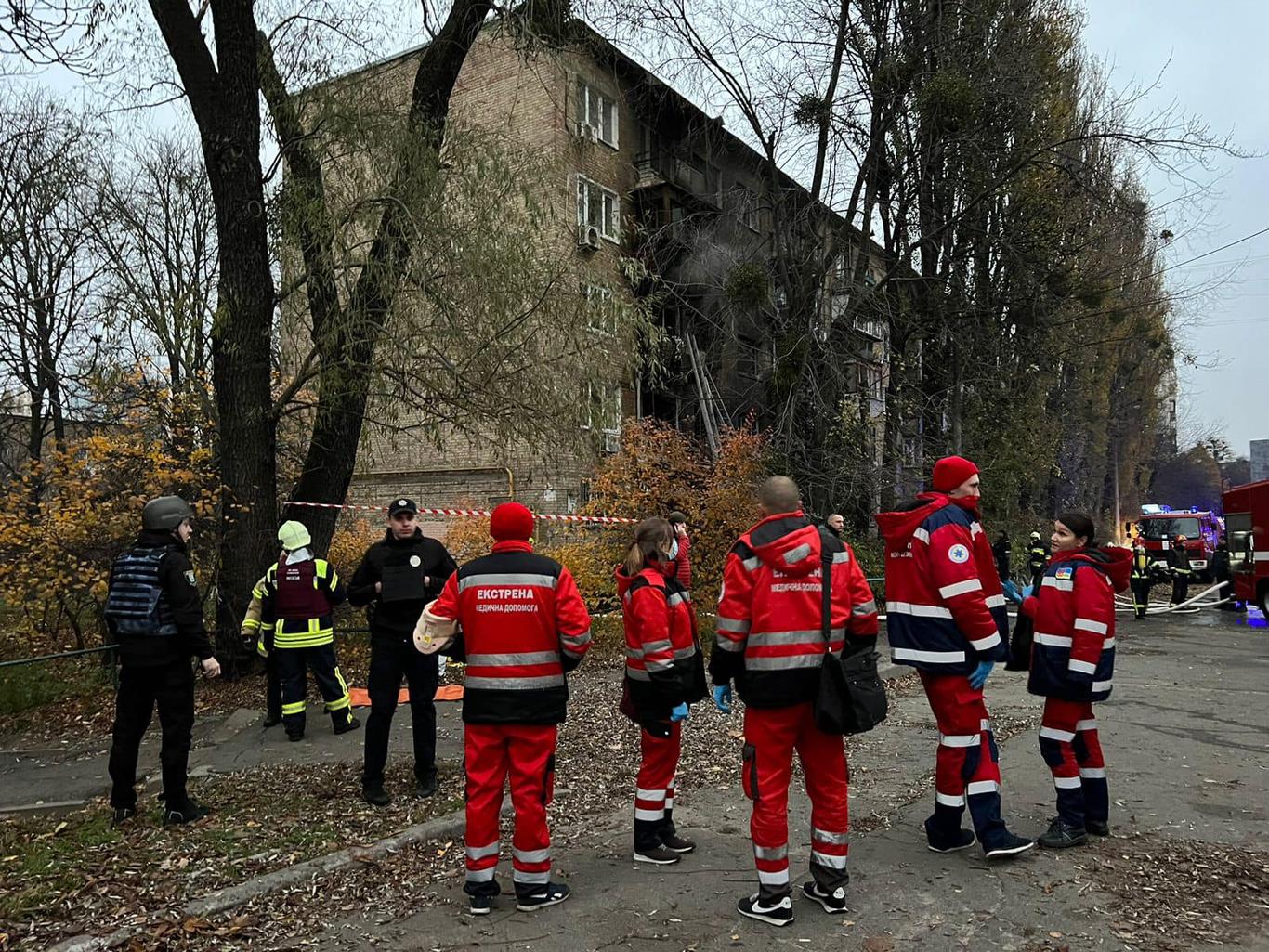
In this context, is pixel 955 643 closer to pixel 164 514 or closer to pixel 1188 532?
pixel 164 514

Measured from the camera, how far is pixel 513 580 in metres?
4.17

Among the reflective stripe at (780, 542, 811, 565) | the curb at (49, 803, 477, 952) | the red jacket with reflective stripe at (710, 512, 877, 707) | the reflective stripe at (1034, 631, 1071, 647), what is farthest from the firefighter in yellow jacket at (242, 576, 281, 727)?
the reflective stripe at (1034, 631, 1071, 647)

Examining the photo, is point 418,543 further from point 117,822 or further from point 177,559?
point 117,822

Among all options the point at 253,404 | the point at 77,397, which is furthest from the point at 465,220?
the point at 77,397

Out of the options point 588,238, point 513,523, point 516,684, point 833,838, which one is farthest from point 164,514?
point 588,238

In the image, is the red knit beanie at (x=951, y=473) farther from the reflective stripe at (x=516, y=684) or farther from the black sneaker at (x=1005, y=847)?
the reflective stripe at (x=516, y=684)

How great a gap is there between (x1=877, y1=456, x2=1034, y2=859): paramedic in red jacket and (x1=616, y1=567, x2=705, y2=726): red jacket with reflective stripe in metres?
1.06

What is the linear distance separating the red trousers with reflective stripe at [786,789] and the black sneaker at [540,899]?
95cm

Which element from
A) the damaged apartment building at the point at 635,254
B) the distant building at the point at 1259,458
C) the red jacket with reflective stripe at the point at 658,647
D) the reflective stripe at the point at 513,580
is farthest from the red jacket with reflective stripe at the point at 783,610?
the distant building at the point at 1259,458

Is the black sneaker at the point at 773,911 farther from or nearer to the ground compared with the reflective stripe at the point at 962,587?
nearer to the ground

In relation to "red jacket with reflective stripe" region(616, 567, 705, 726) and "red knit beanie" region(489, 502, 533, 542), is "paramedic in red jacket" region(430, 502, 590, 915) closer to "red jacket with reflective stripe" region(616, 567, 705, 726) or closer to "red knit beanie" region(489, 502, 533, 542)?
"red knit beanie" region(489, 502, 533, 542)

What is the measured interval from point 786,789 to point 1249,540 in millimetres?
17184

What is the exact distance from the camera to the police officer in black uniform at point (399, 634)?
548 centimetres

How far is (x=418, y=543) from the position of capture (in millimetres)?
6156
